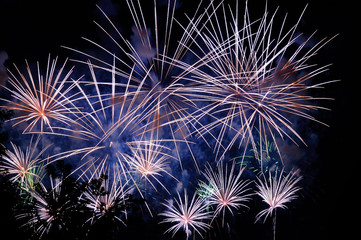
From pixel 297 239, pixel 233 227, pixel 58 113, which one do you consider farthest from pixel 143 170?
pixel 297 239

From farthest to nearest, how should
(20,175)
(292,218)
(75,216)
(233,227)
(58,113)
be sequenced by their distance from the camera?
(292,218) < (233,227) < (20,175) < (58,113) < (75,216)

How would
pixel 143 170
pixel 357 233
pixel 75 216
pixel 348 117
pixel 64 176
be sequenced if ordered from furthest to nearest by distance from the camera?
1. pixel 348 117
2. pixel 357 233
3. pixel 143 170
4. pixel 64 176
5. pixel 75 216

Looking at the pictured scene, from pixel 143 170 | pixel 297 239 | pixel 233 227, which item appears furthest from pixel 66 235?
pixel 297 239

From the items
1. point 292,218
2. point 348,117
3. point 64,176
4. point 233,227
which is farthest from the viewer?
point 292,218

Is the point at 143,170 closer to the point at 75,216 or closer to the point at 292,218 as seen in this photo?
the point at 75,216

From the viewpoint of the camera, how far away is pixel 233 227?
31812 mm

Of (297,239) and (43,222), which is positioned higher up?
(297,239)

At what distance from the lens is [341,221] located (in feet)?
92.1

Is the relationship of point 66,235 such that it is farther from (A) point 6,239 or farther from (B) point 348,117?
(B) point 348,117

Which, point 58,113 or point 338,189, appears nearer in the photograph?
point 58,113

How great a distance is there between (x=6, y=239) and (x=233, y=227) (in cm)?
3135

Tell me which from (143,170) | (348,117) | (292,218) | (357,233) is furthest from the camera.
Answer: (292,218)

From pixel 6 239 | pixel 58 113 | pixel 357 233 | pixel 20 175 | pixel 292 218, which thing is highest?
pixel 292 218

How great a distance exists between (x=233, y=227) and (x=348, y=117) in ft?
65.2
